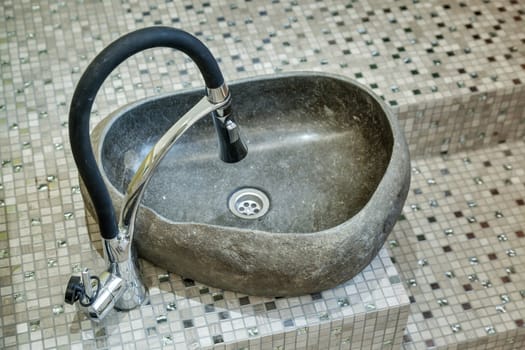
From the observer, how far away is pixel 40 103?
2.01 meters

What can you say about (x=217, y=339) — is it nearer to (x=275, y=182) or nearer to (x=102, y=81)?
(x=275, y=182)

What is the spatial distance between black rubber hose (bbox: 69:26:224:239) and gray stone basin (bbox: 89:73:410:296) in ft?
Result: 0.47

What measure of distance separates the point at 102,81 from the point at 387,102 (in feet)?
2.87

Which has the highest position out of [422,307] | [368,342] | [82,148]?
[82,148]

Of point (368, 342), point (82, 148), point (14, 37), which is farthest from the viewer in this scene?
point (14, 37)

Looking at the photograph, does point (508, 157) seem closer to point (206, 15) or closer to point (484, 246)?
point (484, 246)

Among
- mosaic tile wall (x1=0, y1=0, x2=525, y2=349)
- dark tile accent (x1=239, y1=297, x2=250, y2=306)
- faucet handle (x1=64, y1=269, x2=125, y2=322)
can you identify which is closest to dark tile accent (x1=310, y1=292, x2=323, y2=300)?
mosaic tile wall (x1=0, y1=0, x2=525, y2=349)

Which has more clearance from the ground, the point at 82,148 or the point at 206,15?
the point at 82,148

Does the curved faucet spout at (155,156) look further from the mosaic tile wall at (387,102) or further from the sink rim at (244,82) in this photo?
the mosaic tile wall at (387,102)

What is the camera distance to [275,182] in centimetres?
183

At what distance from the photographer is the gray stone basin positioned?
60.8 inches

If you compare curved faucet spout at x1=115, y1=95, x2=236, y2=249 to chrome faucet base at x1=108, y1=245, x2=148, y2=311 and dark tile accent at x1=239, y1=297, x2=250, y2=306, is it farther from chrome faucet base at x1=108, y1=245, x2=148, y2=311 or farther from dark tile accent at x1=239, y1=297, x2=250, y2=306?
dark tile accent at x1=239, y1=297, x2=250, y2=306

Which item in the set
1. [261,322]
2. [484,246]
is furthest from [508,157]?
[261,322]

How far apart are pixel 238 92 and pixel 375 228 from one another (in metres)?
0.44
